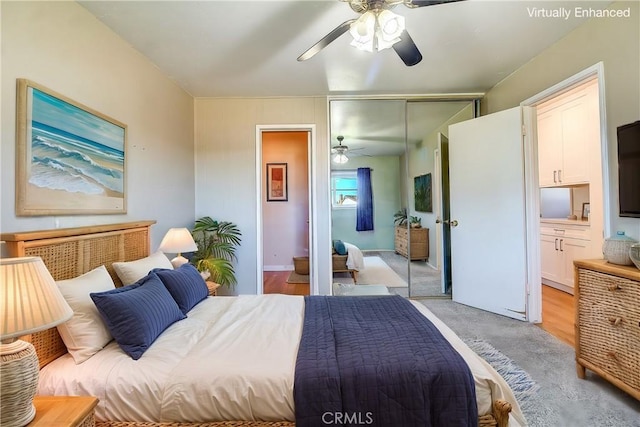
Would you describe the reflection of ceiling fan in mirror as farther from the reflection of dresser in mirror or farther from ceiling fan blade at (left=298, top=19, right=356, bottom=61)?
ceiling fan blade at (left=298, top=19, right=356, bottom=61)

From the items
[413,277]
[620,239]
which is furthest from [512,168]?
[413,277]

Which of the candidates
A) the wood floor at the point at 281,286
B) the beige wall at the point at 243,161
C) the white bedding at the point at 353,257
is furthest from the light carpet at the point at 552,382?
the wood floor at the point at 281,286

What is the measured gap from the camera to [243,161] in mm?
3523

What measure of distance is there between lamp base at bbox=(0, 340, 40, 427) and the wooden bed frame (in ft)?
0.94

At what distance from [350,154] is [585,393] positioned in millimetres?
3232

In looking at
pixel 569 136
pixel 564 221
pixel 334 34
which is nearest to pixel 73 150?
pixel 334 34

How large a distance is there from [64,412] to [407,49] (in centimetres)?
250

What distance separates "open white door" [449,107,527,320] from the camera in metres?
2.84

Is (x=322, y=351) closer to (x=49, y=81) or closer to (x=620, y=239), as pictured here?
(x=620, y=239)

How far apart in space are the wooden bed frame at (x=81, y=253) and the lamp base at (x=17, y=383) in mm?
287

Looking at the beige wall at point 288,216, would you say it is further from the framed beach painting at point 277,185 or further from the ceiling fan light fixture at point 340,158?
the ceiling fan light fixture at point 340,158

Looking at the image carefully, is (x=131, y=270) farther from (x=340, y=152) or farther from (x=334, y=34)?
(x=340, y=152)

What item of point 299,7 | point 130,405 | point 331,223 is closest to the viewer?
point 130,405

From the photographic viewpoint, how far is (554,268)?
3.82m
